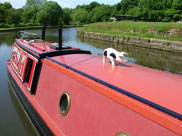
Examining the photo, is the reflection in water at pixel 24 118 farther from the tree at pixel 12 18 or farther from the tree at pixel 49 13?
the tree at pixel 49 13

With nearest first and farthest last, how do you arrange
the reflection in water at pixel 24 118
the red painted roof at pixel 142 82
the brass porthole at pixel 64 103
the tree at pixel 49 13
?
the red painted roof at pixel 142 82, the brass porthole at pixel 64 103, the reflection in water at pixel 24 118, the tree at pixel 49 13

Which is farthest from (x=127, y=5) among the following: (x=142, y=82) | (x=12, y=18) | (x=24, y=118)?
(x=142, y=82)

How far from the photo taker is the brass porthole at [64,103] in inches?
123

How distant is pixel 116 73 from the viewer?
10.0 ft

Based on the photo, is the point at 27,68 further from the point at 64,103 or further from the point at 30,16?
the point at 30,16

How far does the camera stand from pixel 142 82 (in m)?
2.60

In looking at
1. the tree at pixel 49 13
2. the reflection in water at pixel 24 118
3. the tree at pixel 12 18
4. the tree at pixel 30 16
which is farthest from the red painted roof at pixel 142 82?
the tree at pixel 30 16

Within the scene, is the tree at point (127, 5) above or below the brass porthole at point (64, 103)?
above

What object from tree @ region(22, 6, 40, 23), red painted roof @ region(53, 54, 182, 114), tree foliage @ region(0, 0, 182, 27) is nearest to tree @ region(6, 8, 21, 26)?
tree foliage @ region(0, 0, 182, 27)

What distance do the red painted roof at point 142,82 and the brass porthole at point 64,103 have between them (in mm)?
564

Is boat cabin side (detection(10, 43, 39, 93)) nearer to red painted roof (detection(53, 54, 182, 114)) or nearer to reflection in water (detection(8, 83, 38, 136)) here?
reflection in water (detection(8, 83, 38, 136))

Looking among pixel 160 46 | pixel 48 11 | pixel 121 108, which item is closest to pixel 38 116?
pixel 121 108

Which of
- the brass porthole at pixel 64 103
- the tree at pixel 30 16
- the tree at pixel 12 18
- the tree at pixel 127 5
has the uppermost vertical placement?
the tree at pixel 127 5

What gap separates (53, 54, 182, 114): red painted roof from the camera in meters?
2.08
